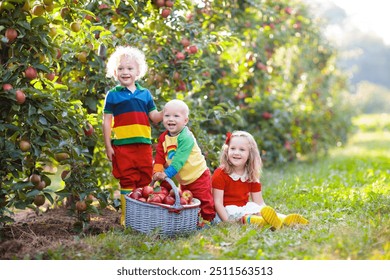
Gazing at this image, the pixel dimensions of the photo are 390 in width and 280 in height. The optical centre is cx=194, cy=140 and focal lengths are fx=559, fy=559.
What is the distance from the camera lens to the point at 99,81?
4.41 meters

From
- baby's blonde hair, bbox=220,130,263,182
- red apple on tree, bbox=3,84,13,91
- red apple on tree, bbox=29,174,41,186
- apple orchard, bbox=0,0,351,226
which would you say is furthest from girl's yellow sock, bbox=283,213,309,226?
red apple on tree, bbox=3,84,13,91

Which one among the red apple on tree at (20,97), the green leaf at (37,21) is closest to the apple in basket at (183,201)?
the red apple on tree at (20,97)

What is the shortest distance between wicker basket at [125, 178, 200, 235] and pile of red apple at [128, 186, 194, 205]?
0.05 meters

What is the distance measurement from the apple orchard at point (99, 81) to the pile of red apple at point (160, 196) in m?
0.35

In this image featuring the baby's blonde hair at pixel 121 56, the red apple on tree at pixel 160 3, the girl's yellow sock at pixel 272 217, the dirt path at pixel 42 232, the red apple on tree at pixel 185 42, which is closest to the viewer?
the dirt path at pixel 42 232

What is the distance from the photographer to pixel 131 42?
450 centimetres

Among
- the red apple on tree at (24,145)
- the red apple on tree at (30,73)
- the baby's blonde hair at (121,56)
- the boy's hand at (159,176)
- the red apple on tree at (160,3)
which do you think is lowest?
the boy's hand at (159,176)

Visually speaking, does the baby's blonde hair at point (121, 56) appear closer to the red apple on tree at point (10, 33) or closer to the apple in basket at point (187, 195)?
the red apple on tree at point (10, 33)

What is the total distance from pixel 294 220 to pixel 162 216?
904 millimetres

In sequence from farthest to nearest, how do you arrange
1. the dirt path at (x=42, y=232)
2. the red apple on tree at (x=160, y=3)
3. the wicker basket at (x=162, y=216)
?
the red apple on tree at (x=160, y=3) < the wicker basket at (x=162, y=216) < the dirt path at (x=42, y=232)

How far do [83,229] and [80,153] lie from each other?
515mm

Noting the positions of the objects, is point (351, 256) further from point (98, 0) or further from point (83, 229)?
point (98, 0)

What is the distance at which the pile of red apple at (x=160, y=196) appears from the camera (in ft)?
11.8

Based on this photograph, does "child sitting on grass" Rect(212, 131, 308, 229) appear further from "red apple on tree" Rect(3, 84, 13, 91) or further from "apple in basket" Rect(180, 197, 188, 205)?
"red apple on tree" Rect(3, 84, 13, 91)
